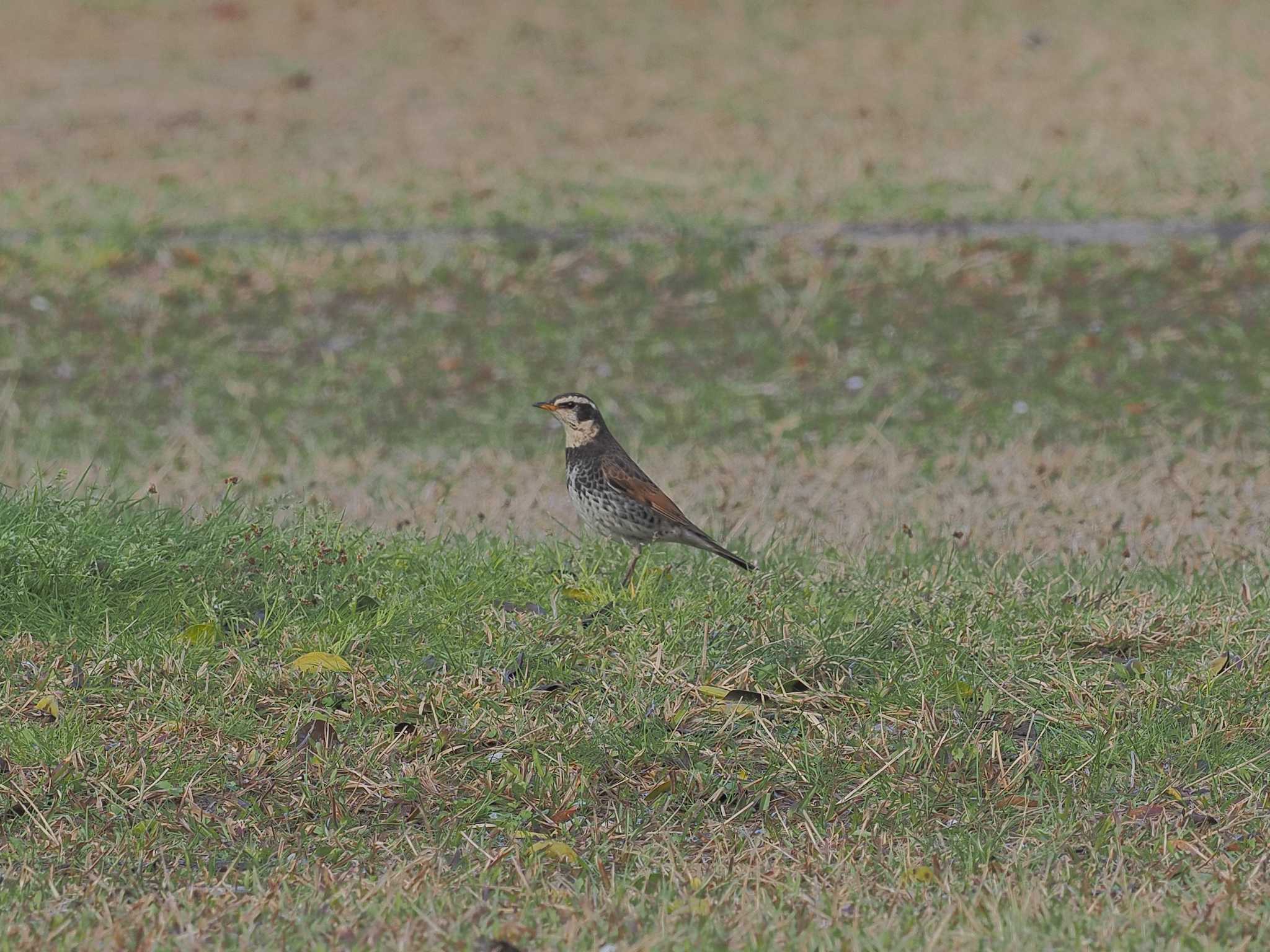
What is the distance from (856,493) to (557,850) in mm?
4489

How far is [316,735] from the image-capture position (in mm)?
5230

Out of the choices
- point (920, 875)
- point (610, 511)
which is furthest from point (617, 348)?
point (920, 875)

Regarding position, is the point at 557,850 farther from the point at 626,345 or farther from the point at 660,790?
the point at 626,345

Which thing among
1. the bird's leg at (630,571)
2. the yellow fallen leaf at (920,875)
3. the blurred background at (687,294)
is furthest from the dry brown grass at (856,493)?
the yellow fallen leaf at (920,875)

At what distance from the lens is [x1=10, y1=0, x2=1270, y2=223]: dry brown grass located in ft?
49.0

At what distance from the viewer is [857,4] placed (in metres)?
23.2

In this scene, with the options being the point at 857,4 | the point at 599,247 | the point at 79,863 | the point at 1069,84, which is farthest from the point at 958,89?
the point at 79,863

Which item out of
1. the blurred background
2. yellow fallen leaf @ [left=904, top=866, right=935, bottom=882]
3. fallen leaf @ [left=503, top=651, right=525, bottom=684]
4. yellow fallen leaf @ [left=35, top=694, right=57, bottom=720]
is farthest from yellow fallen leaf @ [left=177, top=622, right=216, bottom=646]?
yellow fallen leaf @ [left=904, top=866, right=935, bottom=882]

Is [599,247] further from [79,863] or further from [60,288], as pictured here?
[79,863]

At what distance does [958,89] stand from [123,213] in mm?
8663

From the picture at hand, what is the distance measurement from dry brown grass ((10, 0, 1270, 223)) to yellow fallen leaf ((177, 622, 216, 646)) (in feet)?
29.3

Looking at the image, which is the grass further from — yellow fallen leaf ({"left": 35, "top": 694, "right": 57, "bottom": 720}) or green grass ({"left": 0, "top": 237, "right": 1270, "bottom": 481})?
yellow fallen leaf ({"left": 35, "top": 694, "right": 57, "bottom": 720})

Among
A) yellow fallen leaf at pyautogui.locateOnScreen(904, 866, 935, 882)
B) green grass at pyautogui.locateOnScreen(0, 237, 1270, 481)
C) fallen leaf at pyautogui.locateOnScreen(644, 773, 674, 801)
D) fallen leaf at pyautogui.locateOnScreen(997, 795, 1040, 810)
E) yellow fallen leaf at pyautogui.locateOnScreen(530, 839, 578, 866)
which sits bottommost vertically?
green grass at pyautogui.locateOnScreen(0, 237, 1270, 481)

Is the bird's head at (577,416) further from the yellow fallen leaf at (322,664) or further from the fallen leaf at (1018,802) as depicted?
the fallen leaf at (1018,802)
